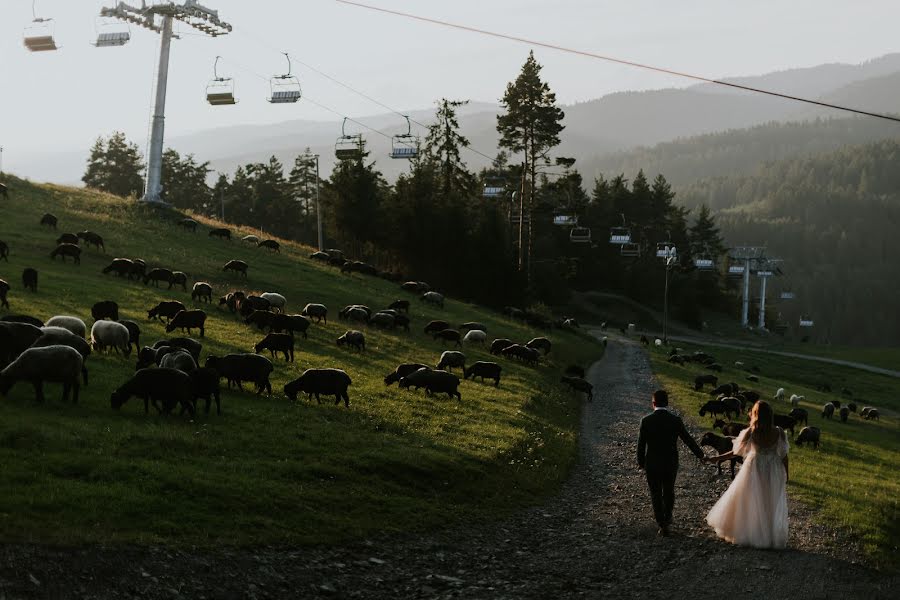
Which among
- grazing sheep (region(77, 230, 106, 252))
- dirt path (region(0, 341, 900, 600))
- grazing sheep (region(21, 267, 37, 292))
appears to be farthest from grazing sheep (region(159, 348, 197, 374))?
grazing sheep (region(77, 230, 106, 252))

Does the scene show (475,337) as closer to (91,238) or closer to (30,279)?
(30,279)

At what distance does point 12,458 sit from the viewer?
43.8 ft

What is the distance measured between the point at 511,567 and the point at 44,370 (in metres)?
11.2

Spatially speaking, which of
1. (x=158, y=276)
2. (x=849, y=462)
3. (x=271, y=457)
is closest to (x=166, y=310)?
(x=158, y=276)

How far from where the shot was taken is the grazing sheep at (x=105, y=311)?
97.6ft

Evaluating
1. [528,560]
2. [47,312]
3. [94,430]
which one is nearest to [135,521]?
[94,430]

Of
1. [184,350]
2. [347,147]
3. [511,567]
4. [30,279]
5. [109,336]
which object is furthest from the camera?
[347,147]

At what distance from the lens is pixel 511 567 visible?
12.9 m

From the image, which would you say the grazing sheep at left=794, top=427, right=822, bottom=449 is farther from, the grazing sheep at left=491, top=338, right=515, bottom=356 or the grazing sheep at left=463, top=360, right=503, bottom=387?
the grazing sheep at left=491, top=338, right=515, bottom=356

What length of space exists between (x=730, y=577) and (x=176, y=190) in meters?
121

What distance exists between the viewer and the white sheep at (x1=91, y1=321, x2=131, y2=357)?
24766 millimetres

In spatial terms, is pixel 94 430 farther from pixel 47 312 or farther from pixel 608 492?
pixel 47 312

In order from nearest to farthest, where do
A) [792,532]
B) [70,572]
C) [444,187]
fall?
[70,572], [792,532], [444,187]

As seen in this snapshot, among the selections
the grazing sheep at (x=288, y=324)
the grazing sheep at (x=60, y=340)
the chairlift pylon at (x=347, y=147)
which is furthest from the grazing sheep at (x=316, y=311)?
the grazing sheep at (x=60, y=340)
